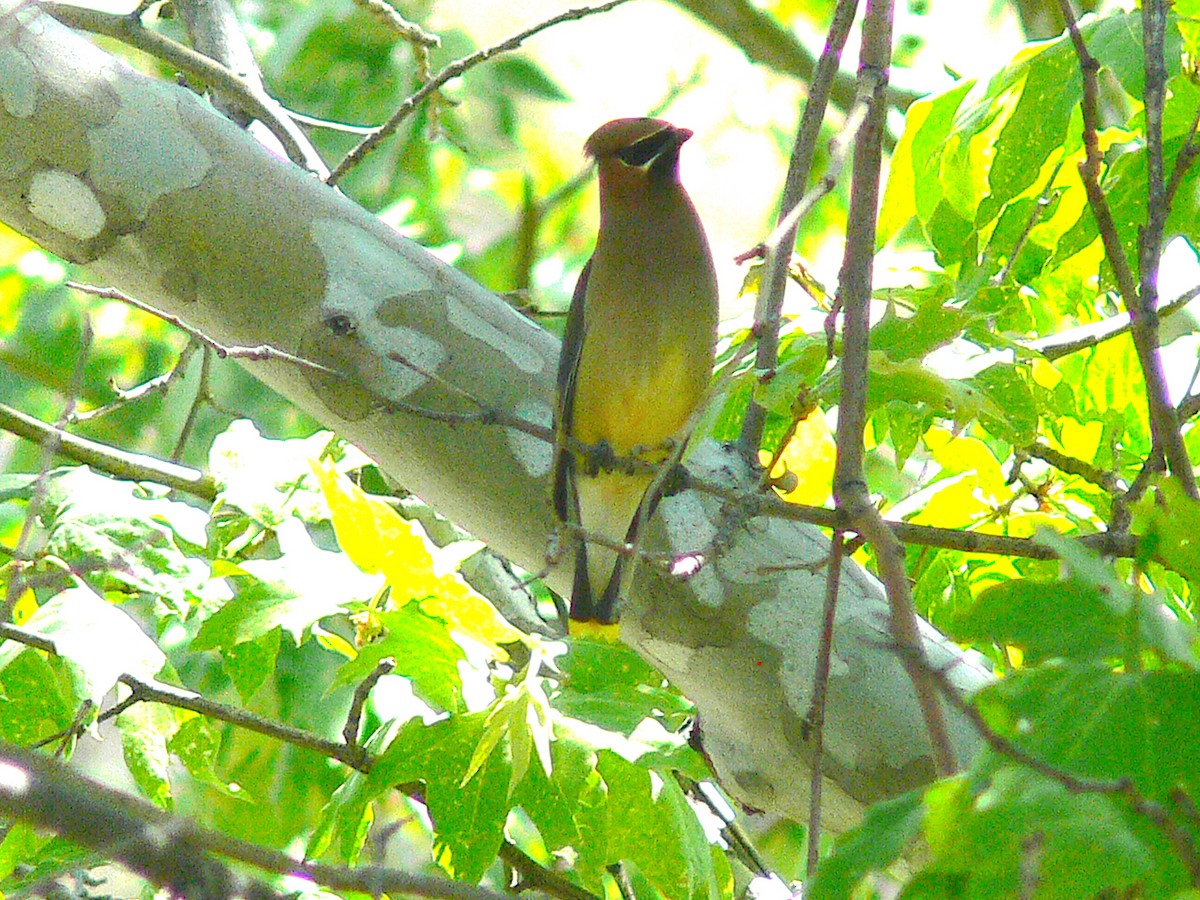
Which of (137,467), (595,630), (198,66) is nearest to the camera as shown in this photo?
(595,630)

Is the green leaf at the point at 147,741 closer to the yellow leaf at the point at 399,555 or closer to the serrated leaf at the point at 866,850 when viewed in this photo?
the yellow leaf at the point at 399,555

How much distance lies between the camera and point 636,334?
3541mm

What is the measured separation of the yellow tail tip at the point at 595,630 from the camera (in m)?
2.72

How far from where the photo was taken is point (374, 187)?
6910 millimetres

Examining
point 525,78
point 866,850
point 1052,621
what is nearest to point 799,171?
point 1052,621

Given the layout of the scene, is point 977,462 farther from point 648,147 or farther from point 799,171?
point 648,147

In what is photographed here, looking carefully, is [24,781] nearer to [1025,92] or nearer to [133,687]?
[133,687]

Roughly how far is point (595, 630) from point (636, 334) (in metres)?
0.91

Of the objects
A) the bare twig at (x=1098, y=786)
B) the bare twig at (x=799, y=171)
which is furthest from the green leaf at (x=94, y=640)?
the bare twig at (x=1098, y=786)

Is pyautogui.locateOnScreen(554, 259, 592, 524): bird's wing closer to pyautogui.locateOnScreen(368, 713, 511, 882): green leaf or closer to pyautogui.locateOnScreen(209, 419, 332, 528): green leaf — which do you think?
pyautogui.locateOnScreen(209, 419, 332, 528): green leaf

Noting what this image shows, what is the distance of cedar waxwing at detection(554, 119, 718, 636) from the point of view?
351 cm

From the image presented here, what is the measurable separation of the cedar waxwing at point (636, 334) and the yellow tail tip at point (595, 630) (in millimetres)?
476

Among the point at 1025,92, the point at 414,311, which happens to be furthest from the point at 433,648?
the point at 1025,92

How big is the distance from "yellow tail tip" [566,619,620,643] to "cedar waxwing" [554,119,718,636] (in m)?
0.48
